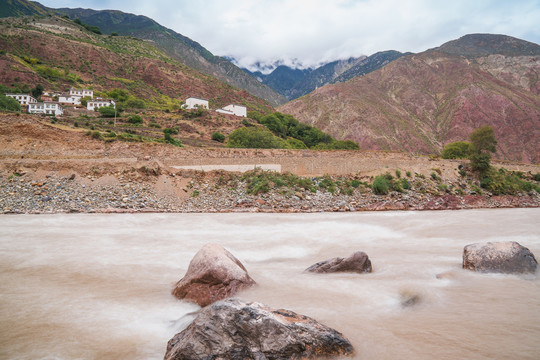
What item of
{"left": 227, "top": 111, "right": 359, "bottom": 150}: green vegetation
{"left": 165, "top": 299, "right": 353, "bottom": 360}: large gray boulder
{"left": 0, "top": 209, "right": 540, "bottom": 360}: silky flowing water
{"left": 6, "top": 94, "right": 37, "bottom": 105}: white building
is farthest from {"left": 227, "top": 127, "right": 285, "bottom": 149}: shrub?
{"left": 6, "top": 94, "right": 37, "bottom": 105}: white building

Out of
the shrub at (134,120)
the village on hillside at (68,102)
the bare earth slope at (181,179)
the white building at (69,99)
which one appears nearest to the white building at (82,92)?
the village on hillside at (68,102)

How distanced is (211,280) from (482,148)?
33282 millimetres

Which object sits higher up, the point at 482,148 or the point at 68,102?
the point at 68,102

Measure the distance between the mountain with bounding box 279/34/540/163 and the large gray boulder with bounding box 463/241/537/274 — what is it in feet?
299

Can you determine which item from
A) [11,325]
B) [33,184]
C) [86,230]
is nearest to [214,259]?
[11,325]

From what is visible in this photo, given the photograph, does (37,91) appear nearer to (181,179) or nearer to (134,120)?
(134,120)

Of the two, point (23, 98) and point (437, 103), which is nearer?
point (23, 98)

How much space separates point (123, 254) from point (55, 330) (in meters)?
4.71

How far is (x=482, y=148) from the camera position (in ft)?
94.8

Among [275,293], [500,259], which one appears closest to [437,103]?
[500,259]

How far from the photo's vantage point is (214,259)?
5.72 m

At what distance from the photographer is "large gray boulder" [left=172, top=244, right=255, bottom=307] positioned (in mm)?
5359

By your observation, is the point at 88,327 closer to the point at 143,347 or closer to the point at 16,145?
the point at 143,347

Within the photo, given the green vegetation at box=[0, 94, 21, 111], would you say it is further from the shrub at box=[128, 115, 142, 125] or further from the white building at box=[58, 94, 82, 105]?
the white building at box=[58, 94, 82, 105]
